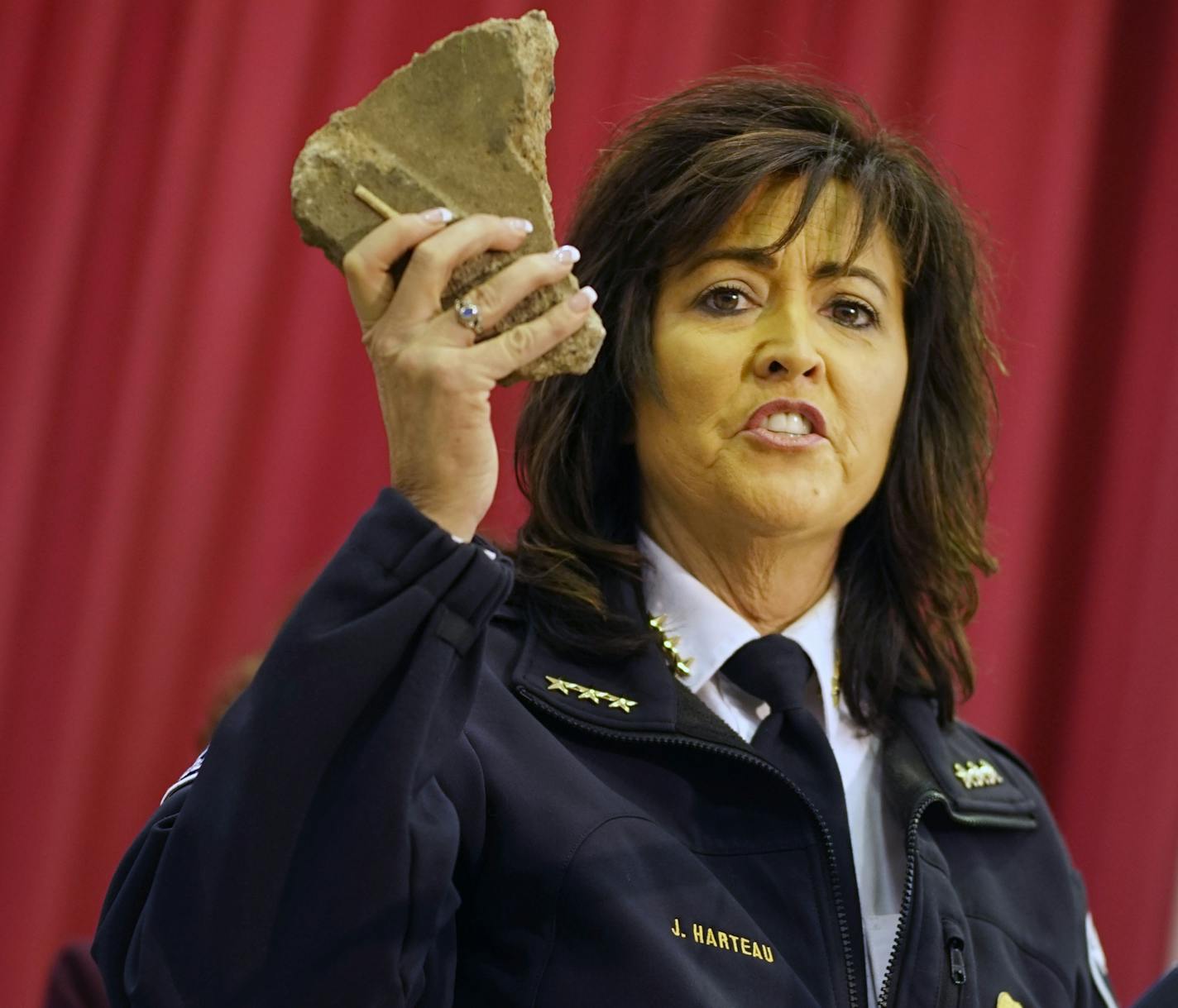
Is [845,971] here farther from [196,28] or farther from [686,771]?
[196,28]

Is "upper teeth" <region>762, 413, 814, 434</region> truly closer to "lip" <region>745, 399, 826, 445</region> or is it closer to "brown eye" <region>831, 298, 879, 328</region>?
"lip" <region>745, 399, 826, 445</region>

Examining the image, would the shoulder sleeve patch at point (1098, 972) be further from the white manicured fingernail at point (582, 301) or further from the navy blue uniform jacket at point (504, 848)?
the white manicured fingernail at point (582, 301)

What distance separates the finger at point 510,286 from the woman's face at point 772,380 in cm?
32

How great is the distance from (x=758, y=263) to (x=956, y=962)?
1.99 feet

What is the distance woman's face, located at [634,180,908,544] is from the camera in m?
1.37

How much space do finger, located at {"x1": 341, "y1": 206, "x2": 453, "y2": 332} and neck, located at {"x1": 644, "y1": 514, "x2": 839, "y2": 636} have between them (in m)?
0.47

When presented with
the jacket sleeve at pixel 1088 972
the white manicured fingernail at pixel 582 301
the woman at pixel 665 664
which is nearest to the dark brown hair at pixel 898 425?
the woman at pixel 665 664

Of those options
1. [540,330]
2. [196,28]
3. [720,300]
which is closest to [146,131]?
[196,28]

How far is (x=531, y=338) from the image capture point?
1.07 m

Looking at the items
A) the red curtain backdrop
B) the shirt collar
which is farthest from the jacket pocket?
the red curtain backdrop

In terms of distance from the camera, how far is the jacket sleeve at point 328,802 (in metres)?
0.99

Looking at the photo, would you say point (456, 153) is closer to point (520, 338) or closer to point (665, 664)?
point (520, 338)

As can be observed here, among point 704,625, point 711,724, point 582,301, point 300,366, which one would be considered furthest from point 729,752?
point 300,366

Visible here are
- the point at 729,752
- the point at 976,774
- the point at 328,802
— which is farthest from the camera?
the point at 976,774
